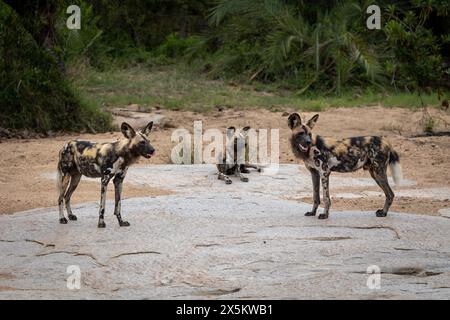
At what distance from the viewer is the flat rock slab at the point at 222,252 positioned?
629cm

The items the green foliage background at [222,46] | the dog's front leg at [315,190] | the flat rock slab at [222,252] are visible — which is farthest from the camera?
the green foliage background at [222,46]

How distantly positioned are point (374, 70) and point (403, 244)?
1186cm

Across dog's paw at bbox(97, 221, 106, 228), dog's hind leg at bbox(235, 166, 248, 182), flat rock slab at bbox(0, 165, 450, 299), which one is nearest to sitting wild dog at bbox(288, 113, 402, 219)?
flat rock slab at bbox(0, 165, 450, 299)

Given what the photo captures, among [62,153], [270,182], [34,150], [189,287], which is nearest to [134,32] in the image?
[34,150]

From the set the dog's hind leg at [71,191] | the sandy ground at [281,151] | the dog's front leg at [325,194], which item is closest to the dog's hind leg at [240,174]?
the sandy ground at [281,151]

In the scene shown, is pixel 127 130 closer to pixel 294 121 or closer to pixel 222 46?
pixel 294 121

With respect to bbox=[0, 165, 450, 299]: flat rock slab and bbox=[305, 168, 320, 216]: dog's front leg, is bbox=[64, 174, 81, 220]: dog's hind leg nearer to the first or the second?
bbox=[0, 165, 450, 299]: flat rock slab

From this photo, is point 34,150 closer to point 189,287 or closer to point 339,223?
point 339,223

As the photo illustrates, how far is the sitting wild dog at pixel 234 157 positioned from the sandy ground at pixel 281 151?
1085 mm

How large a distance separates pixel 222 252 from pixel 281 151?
270 inches

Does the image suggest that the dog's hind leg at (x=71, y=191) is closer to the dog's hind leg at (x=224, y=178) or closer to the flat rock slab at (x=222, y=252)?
the flat rock slab at (x=222, y=252)

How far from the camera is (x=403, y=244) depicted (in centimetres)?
734

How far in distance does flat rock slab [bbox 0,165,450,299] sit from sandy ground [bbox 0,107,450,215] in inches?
46.7

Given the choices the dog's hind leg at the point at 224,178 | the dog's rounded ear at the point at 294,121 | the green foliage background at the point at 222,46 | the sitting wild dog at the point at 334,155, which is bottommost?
the dog's hind leg at the point at 224,178
